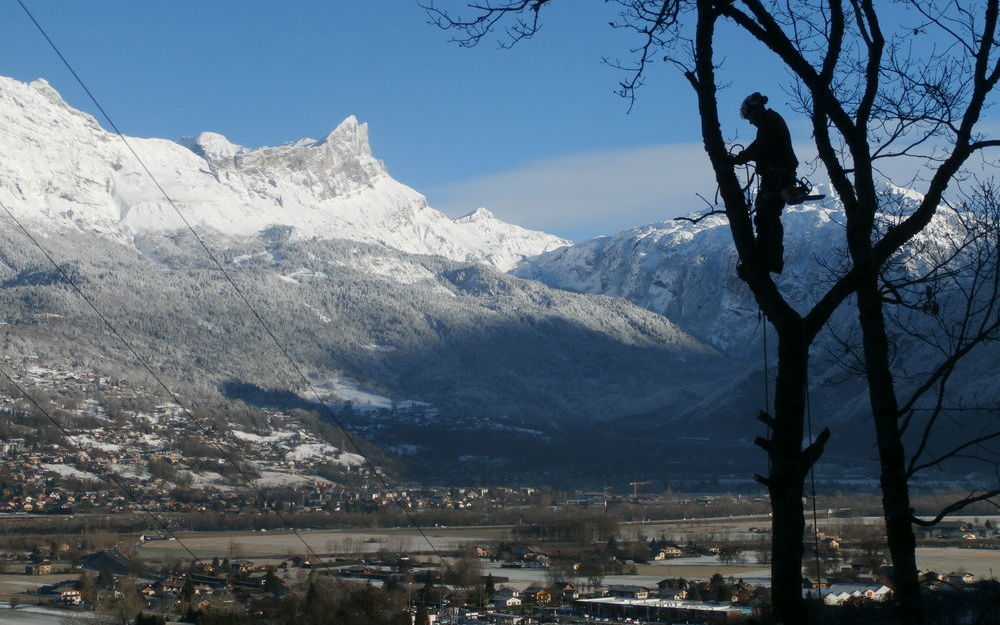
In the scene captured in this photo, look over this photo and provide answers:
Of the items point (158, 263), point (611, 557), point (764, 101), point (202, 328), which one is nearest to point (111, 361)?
point (202, 328)

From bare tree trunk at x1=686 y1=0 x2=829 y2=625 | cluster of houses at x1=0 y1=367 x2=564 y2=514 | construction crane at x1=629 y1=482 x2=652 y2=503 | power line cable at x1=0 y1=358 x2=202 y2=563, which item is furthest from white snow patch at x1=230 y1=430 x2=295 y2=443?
bare tree trunk at x1=686 y1=0 x2=829 y2=625

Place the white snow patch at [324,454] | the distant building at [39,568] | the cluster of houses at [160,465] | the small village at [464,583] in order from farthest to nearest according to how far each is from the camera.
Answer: the white snow patch at [324,454]
the cluster of houses at [160,465]
the distant building at [39,568]
the small village at [464,583]

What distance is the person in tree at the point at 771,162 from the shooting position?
571 cm

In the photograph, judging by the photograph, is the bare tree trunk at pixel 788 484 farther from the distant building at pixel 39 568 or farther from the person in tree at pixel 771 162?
the distant building at pixel 39 568

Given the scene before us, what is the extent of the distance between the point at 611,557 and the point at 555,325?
5836 inches

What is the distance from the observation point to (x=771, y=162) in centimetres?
575

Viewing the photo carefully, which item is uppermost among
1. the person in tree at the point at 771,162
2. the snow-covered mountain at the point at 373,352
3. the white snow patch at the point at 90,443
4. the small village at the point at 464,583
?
the snow-covered mountain at the point at 373,352

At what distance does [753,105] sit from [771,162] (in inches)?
11.3

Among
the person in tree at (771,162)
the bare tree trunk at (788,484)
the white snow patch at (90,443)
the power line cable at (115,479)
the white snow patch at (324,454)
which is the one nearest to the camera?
the bare tree trunk at (788,484)

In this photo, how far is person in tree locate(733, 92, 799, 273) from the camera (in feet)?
18.7

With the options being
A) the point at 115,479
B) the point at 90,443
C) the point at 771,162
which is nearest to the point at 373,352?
the point at 90,443

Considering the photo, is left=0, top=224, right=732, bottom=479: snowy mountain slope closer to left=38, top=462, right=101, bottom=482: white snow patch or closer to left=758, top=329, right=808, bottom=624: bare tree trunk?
left=38, top=462, right=101, bottom=482: white snow patch

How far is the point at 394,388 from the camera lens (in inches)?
6442

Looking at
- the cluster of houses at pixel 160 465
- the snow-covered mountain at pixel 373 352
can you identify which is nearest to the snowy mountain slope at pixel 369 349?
the snow-covered mountain at pixel 373 352
